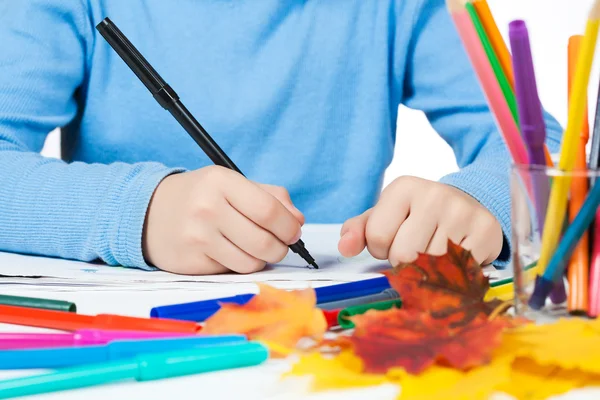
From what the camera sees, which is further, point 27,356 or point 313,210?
point 313,210

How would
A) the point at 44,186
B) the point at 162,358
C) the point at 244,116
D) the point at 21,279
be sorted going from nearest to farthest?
the point at 162,358, the point at 21,279, the point at 44,186, the point at 244,116

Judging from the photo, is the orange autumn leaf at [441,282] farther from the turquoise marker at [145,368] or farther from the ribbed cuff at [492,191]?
the ribbed cuff at [492,191]

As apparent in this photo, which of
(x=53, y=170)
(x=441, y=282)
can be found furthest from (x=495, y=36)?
(x=53, y=170)

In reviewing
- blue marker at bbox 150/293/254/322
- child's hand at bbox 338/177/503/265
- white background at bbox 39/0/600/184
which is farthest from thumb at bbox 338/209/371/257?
white background at bbox 39/0/600/184

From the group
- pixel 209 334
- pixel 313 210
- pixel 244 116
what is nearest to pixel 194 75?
pixel 244 116

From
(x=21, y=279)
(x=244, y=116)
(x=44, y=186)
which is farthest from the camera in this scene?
(x=244, y=116)

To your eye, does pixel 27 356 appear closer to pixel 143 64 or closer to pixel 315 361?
pixel 315 361

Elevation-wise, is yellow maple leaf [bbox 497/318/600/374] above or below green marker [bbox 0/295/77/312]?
below

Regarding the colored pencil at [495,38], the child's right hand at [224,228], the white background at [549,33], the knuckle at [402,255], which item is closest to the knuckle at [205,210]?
the child's right hand at [224,228]

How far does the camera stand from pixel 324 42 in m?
0.78

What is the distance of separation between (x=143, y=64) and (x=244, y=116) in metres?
0.25

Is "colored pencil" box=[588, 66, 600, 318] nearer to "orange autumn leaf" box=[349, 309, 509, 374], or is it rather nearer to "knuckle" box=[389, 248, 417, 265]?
"orange autumn leaf" box=[349, 309, 509, 374]

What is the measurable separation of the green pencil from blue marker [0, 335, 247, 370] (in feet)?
0.50

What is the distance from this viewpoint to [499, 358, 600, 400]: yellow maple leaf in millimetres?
257
